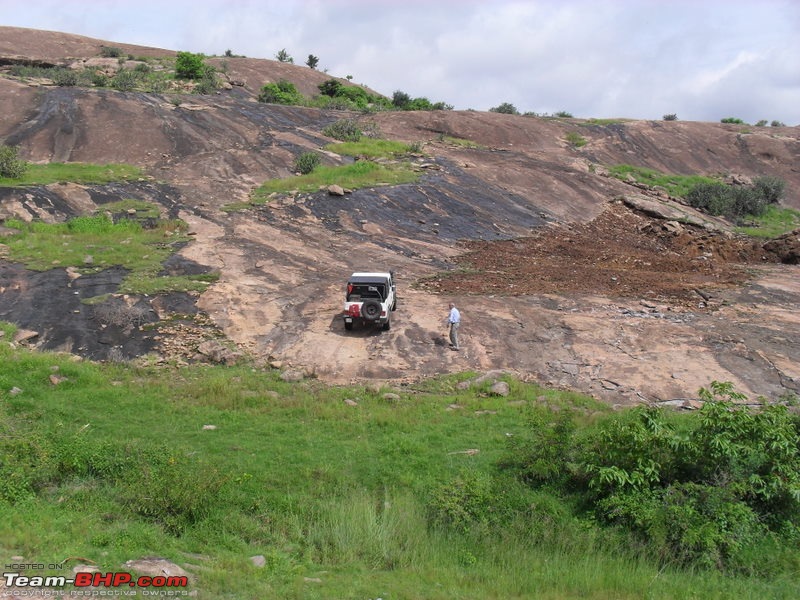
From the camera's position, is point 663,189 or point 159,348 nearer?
point 159,348

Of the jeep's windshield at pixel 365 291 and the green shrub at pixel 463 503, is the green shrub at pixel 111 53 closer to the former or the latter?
the jeep's windshield at pixel 365 291

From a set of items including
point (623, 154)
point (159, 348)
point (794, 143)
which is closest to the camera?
point (159, 348)

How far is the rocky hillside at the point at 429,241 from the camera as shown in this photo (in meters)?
15.8

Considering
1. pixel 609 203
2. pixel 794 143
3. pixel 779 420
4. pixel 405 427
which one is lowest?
pixel 405 427

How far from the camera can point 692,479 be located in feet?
32.5

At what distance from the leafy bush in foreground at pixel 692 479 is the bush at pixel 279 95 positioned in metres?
43.8

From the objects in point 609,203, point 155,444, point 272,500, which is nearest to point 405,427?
point 272,500

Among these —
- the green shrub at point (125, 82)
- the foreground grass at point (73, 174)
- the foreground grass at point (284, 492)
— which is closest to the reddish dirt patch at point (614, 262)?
the foreground grass at point (284, 492)

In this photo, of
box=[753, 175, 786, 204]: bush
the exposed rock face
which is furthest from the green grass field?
box=[753, 175, 786, 204]: bush

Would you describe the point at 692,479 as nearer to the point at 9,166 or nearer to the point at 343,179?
the point at 343,179

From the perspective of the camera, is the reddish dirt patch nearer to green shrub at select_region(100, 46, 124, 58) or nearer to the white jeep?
the white jeep

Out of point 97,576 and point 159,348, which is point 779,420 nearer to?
point 97,576

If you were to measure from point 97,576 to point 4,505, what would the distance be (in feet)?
8.64

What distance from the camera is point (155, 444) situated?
1089 cm
